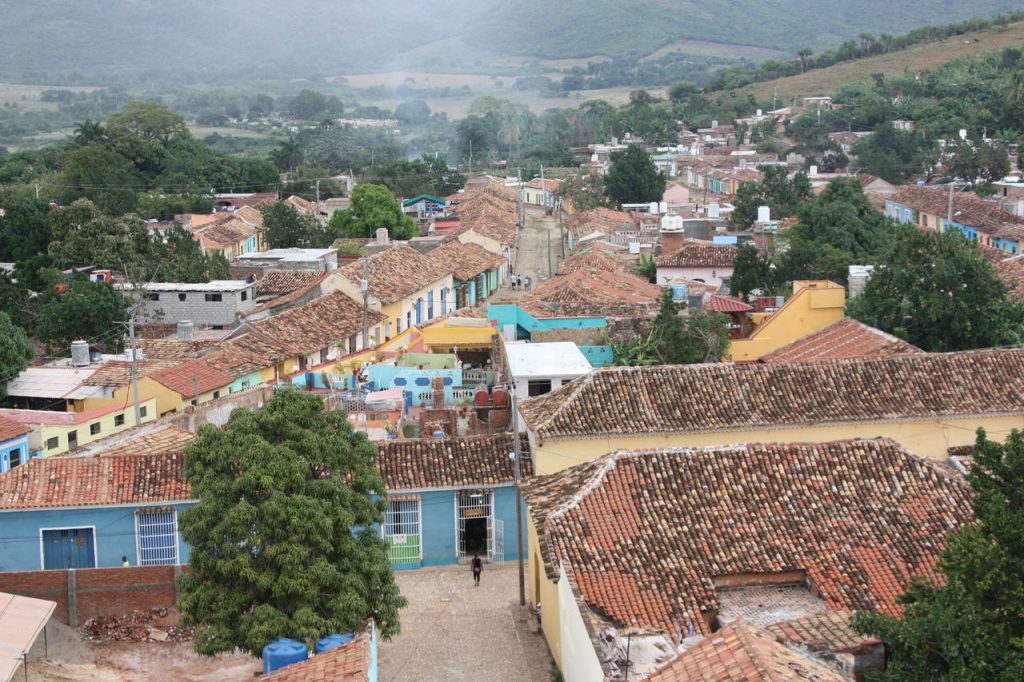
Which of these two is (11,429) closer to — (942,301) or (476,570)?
(476,570)

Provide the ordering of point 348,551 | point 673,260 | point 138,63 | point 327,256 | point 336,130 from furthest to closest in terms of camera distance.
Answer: point 138,63, point 336,130, point 327,256, point 673,260, point 348,551

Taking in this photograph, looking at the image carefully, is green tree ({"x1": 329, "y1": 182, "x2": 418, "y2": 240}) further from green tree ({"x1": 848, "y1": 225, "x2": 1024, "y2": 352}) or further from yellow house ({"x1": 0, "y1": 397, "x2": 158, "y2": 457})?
green tree ({"x1": 848, "y1": 225, "x2": 1024, "y2": 352})

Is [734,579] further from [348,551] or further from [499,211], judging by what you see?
[499,211]

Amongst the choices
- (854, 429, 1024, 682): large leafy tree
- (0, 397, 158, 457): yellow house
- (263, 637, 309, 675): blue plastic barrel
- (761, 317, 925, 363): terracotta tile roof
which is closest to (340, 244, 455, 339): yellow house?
(0, 397, 158, 457): yellow house

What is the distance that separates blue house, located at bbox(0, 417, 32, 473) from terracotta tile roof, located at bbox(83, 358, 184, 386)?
3.38 m

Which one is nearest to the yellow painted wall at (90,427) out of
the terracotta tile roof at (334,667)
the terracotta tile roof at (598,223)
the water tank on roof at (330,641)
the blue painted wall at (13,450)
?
the blue painted wall at (13,450)

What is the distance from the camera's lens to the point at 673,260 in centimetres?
3866

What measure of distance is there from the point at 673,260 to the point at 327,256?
10.6m

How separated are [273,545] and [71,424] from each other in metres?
12.1

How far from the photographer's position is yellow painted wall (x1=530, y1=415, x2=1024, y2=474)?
18.0 m

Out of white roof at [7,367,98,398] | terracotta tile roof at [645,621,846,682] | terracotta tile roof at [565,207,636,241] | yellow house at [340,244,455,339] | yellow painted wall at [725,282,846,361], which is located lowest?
terracotta tile roof at [565,207,636,241]

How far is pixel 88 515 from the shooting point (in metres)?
17.4

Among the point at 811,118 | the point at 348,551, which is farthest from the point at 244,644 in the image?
the point at 811,118

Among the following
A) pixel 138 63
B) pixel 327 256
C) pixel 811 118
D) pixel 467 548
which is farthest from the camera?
pixel 138 63
